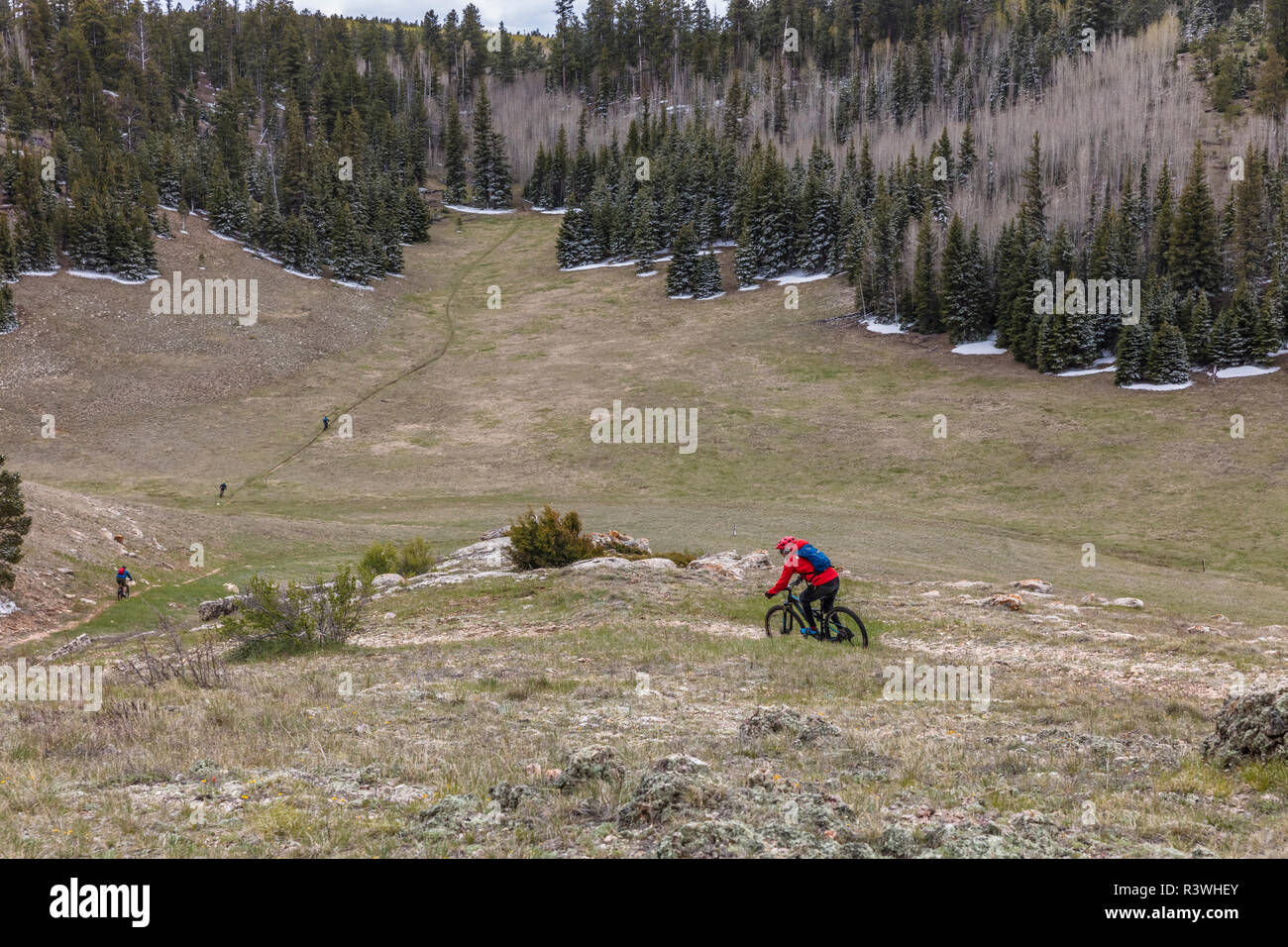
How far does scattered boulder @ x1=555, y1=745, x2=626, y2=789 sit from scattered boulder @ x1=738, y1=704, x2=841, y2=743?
8.14 ft

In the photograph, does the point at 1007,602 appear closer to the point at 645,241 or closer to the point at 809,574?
the point at 809,574

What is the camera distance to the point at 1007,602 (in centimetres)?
2492

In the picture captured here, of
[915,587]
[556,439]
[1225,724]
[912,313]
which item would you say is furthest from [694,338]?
[1225,724]

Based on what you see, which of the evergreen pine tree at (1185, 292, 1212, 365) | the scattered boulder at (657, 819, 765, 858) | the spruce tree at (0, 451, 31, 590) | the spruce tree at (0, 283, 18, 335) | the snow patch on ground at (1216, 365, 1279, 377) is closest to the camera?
the scattered boulder at (657, 819, 765, 858)

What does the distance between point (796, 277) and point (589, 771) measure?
110 metres

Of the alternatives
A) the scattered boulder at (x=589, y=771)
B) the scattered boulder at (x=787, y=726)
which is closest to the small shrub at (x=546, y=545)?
the scattered boulder at (x=787, y=726)

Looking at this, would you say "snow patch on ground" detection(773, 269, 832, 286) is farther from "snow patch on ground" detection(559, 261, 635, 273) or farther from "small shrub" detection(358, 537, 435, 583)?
"small shrub" detection(358, 537, 435, 583)

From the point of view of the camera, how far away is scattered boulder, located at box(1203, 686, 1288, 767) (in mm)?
8547

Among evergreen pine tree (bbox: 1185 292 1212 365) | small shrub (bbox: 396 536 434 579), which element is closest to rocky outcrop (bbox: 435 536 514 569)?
small shrub (bbox: 396 536 434 579)

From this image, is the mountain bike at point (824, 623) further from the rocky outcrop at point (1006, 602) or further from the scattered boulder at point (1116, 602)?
the scattered boulder at point (1116, 602)

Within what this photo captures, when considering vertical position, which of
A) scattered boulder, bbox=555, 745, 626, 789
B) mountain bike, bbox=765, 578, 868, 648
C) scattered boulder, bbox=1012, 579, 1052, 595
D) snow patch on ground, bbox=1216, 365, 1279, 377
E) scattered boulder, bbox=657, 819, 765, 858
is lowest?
scattered boulder, bbox=1012, 579, 1052, 595

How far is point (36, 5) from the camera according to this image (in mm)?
146500
